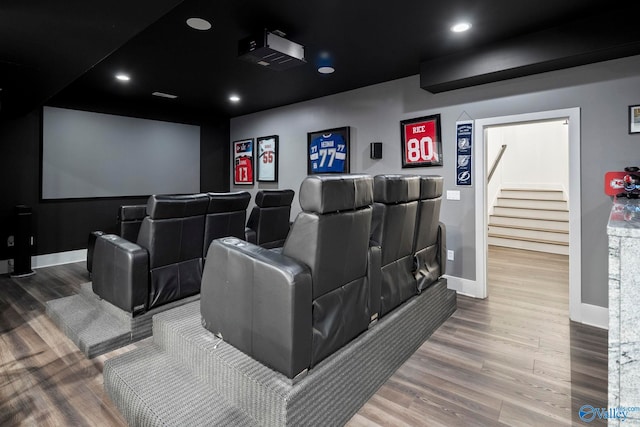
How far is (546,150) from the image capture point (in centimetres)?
734

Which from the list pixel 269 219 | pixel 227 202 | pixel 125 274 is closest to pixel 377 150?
pixel 269 219

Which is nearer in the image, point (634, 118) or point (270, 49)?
point (634, 118)

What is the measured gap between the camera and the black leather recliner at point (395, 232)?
88.9 inches

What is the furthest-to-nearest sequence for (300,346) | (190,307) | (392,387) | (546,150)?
(546,150) → (190,307) → (392,387) → (300,346)

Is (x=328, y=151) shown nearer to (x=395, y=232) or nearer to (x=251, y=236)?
(x=251, y=236)

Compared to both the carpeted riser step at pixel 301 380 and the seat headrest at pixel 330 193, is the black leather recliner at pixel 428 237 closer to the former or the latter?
the carpeted riser step at pixel 301 380

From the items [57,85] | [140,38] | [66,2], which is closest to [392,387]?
[66,2]

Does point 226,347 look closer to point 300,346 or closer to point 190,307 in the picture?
point 300,346

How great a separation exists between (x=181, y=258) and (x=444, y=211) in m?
3.10

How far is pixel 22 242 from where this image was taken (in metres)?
4.51

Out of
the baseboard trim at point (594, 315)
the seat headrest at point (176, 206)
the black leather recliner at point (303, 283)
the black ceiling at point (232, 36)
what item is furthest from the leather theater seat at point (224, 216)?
the baseboard trim at point (594, 315)

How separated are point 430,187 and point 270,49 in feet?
6.39

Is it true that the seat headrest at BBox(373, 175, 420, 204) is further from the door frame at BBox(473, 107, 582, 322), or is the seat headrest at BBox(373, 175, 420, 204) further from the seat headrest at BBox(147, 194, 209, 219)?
the door frame at BBox(473, 107, 582, 322)

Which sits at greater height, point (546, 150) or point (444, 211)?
point (546, 150)
